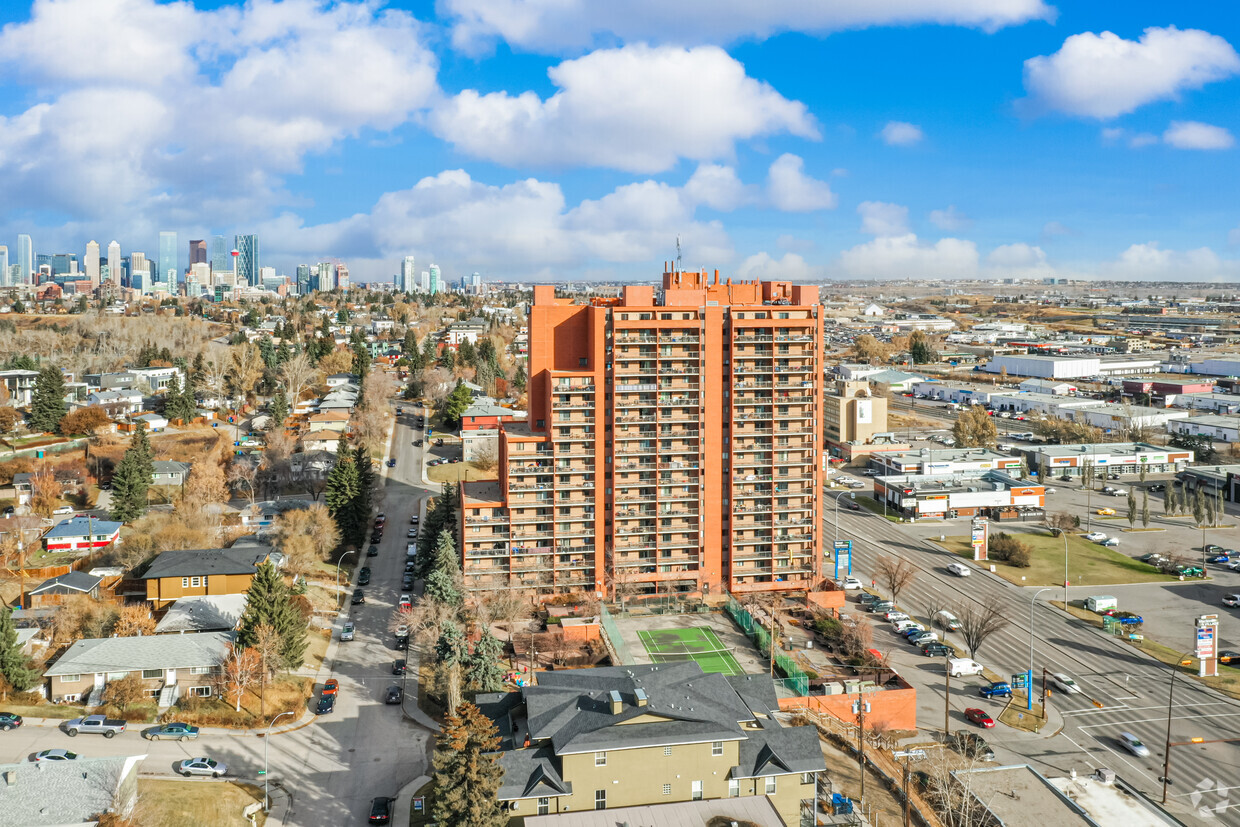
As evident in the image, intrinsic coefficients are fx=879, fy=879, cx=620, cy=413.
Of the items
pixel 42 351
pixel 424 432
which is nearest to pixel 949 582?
pixel 424 432

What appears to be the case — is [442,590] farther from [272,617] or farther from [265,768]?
[265,768]

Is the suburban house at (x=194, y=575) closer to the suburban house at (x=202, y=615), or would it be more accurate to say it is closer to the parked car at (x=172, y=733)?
the suburban house at (x=202, y=615)

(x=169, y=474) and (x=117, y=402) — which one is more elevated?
(x=117, y=402)

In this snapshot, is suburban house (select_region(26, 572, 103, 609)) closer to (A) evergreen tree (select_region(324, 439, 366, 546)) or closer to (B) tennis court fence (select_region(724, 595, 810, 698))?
(A) evergreen tree (select_region(324, 439, 366, 546))

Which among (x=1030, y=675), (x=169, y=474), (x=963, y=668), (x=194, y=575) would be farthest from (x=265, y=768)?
(x=169, y=474)

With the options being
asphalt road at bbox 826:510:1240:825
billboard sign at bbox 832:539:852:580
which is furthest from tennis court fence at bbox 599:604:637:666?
billboard sign at bbox 832:539:852:580
